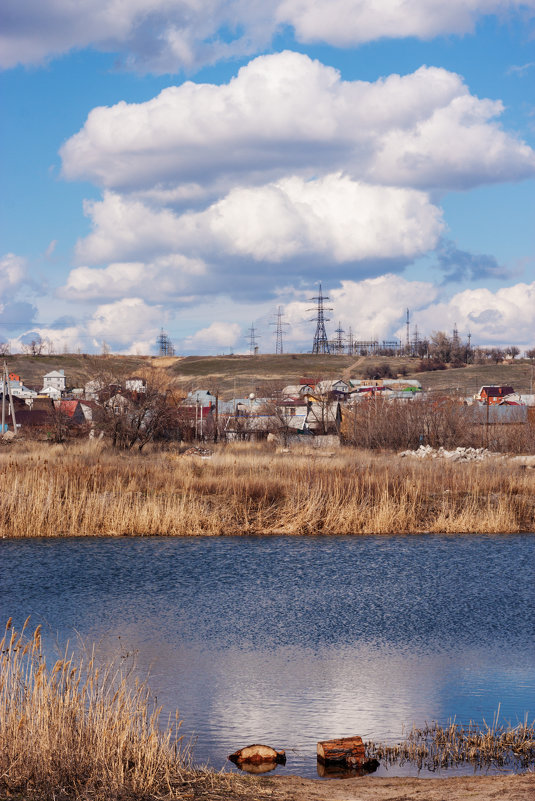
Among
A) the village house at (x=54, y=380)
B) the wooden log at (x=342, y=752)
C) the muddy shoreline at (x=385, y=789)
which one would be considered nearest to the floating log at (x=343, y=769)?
the wooden log at (x=342, y=752)

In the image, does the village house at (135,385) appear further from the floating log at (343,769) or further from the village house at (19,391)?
the village house at (19,391)

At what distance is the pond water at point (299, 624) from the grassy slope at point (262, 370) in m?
93.9

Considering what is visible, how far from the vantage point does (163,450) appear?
42.5 meters

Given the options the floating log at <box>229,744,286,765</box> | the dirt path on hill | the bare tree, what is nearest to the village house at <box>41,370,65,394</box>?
the dirt path on hill

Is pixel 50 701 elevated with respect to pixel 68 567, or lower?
elevated

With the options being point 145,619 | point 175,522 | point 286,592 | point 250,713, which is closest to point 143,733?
point 250,713

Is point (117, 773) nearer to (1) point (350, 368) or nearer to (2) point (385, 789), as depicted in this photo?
(2) point (385, 789)

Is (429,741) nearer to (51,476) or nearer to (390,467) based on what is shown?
(51,476)

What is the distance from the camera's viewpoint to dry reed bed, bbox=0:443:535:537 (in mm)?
22516

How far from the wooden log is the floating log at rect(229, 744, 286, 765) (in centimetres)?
39

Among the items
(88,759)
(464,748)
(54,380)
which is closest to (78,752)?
(88,759)

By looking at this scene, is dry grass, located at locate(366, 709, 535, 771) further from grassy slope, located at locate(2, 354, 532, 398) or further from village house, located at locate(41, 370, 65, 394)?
village house, located at locate(41, 370, 65, 394)

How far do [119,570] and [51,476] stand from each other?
22.5ft

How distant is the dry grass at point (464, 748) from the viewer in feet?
25.1
